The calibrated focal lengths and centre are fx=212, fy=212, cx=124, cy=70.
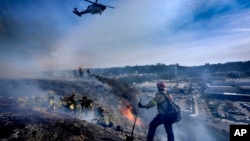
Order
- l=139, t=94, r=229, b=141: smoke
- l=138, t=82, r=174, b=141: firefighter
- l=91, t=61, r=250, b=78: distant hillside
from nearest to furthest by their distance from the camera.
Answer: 1. l=138, t=82, r=174, b=141: firefighter
2. l=139, t=94, r=229, b=141: smoke
3. l=91, t=61, r=250, b=78: distant hillside

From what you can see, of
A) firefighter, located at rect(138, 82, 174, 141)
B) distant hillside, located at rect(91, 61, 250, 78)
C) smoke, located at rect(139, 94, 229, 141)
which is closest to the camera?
firefighter, located at rect(138, 82, 174, 141)

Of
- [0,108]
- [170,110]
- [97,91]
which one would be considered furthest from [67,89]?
[170,110]

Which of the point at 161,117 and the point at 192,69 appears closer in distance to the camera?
the point at 161,117

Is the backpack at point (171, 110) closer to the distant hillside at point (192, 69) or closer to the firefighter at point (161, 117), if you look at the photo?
the firefighter at point (161, 117)

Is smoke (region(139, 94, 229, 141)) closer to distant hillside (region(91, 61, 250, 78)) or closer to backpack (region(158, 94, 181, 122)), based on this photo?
backpack (region(158, 94, 181, 122))

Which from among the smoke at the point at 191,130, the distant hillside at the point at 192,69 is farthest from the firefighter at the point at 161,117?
the distant hillside at the point at 192,69

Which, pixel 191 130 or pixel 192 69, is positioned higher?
pixel 192 69

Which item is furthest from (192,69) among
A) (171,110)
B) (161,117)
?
(161,117)

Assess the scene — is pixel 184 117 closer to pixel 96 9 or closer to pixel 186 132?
pixel 186 132

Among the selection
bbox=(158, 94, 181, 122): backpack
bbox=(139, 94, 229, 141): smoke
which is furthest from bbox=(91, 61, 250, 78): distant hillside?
bbox=(158, 94, 181, 122): backpack

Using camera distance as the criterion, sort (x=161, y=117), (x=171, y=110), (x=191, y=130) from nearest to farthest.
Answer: (x=161, y=117)
(x=171, y=110)
(x=191, y=130)

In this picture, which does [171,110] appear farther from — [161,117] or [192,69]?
[192,69]
